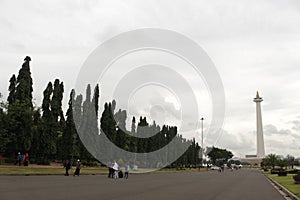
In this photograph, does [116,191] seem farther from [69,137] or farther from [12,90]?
[69,137]

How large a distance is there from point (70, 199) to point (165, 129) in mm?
74961

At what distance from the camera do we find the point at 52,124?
47.2 m

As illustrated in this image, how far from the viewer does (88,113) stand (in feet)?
178

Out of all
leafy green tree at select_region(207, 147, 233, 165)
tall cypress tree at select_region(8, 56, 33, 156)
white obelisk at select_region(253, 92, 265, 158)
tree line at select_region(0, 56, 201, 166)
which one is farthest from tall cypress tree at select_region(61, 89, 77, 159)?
leafy green tree at select_region(207, 147, 233, 165)

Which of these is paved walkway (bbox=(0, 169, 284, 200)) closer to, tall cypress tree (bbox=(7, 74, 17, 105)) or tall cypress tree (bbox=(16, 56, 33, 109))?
tall cypress tree (bbox=(16, 56, 33, 109))

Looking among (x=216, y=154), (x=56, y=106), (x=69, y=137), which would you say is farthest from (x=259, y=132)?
(x=56, y=106)

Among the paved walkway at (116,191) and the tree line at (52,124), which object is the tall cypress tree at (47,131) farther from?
the paved walkway at (116,191)

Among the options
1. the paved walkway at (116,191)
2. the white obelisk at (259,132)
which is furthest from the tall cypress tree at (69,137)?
the white obelisk at (259,132)

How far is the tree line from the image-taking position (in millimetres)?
41062

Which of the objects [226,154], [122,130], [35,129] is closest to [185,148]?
[122,130]

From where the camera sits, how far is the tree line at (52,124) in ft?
135

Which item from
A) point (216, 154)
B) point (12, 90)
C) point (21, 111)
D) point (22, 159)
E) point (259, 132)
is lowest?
point (22, 159)

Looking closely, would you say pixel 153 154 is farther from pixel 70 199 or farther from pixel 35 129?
pixel 70 199

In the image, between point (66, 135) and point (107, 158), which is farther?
point (107, 158)
